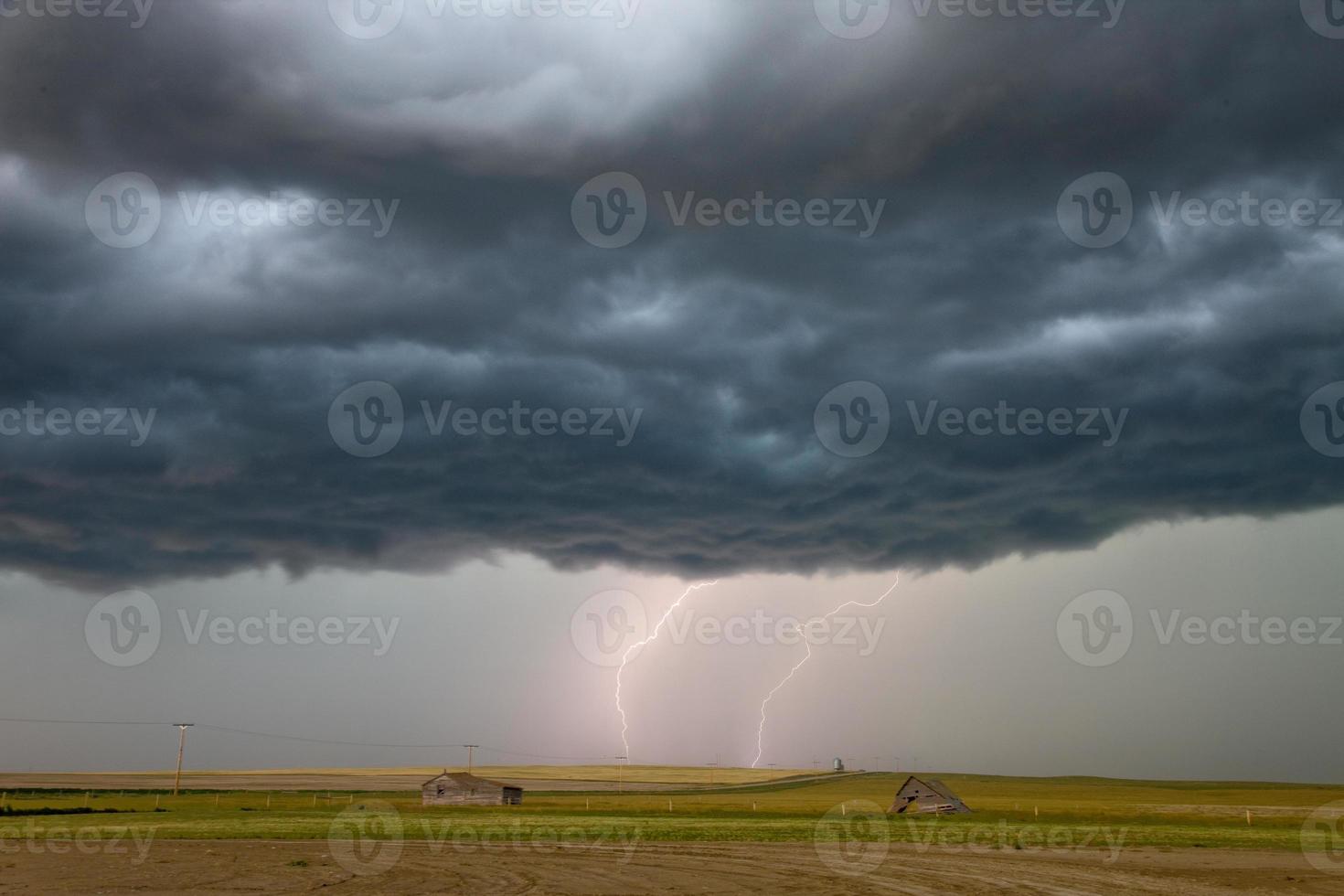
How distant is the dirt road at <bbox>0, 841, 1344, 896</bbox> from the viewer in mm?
29938

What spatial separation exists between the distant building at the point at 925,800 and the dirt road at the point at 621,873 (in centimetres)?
5448

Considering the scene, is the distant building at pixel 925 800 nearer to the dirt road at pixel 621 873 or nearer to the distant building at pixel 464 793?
the distant building at pixel 464 793

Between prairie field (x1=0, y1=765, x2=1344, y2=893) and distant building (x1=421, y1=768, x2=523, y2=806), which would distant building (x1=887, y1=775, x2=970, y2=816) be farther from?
distant building (x1=421, y1=768, x2=523, y2=806)

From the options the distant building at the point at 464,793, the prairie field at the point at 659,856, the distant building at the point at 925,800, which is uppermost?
the prairie field at the point at 659,856

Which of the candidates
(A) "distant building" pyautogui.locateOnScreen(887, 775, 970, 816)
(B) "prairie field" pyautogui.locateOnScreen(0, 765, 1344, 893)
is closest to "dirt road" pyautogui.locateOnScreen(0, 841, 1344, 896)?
(B) "prairie field" pyautogui.locateOnScreen(0, 765, 1344, 893)

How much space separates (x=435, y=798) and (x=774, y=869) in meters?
96.2

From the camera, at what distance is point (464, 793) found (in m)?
125

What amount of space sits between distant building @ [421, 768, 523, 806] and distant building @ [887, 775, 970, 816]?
48.8 m

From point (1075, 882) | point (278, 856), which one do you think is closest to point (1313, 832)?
point (1075, 882)

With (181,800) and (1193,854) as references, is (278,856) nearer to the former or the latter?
(1193,854)

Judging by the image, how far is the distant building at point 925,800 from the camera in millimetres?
99875

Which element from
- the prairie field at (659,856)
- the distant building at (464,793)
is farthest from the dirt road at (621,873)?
the distant building at (464,793)

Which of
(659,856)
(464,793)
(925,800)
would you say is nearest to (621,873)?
(659,856)

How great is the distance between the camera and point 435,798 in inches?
4870
